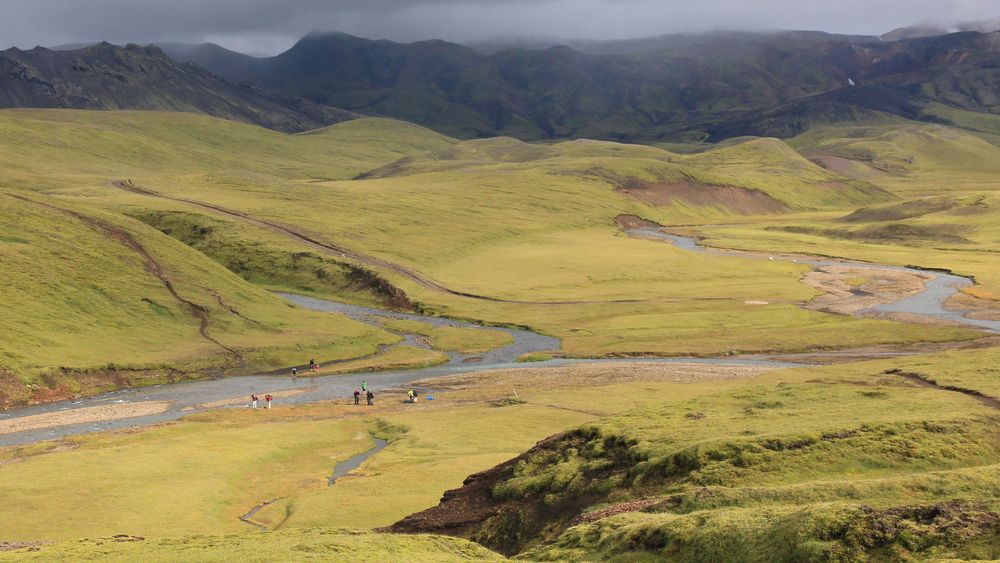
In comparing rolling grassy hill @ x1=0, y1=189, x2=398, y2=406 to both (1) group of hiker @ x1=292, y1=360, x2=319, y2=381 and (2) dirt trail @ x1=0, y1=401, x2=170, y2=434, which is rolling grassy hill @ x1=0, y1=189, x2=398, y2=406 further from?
(2) dirt trail @ x1=0, y1=401, x2=170, y2=434

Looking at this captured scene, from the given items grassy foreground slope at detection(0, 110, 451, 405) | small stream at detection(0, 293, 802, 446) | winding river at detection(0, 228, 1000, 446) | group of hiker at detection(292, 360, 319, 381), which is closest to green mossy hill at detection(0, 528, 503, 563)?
small stream at detection(0, 293, 802, 446)

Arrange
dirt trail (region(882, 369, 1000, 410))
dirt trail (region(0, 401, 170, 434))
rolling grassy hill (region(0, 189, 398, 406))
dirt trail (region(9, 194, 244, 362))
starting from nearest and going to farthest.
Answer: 1. dirt trail (region(882, 369, 1000, 410))
2. dirt trail (region(0, 401, 170, 434))
3. rolling grassy hill (region(0, 189, 398, 406))
4. dirt trail (region(9, 194, 244, 362))

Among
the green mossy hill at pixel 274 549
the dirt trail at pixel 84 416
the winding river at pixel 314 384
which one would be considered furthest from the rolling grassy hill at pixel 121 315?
the green mossy hill at pixel 274 549

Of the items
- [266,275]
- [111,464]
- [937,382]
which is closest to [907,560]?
[937,382]

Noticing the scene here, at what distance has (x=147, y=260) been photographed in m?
139

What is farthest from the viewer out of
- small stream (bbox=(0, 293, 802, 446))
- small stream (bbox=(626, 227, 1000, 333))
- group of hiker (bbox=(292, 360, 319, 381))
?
small stream (bbox=(626, 227, 1000, 333))

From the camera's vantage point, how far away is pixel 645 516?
121 feet

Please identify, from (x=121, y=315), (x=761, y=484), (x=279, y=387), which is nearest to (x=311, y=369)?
(x=279, y=387)

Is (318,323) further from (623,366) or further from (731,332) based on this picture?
(731,332)

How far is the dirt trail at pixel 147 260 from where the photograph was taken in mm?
123500

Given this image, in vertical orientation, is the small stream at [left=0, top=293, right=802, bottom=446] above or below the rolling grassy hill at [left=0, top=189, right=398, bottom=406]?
below

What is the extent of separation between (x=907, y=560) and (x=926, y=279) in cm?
15240

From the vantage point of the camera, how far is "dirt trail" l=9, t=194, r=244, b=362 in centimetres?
12350

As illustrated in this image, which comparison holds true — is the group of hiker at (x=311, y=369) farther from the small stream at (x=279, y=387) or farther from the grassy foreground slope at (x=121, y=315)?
the grassy foreground slope at (x=121, y=315)
